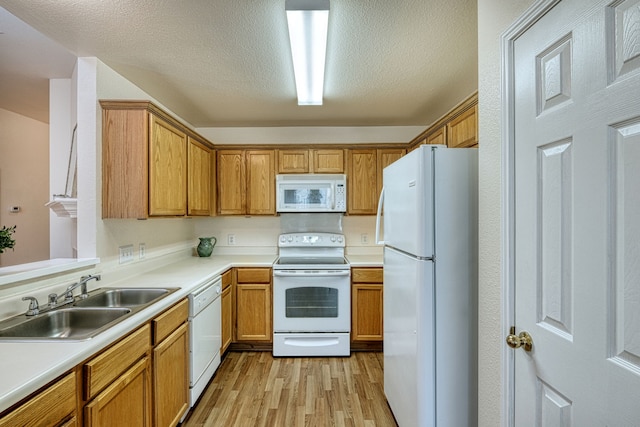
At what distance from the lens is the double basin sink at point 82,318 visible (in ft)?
4.18

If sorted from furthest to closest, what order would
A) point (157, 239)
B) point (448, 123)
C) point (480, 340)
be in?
1. point (157, 239)
2. point (448, 123)
3. point (480, 340)

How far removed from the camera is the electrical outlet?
7.13 ft

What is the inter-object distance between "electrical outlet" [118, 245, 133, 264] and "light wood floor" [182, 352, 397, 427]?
1.21 metres

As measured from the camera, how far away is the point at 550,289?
2.85ft

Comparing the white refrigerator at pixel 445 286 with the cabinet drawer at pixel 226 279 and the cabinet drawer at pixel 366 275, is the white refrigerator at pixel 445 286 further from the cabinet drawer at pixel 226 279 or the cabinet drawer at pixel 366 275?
the cabinet drawer at pixel 226 279

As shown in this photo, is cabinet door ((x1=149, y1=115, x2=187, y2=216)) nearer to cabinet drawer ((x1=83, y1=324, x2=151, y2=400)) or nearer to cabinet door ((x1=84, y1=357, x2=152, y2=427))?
cabinet drawer ((x1=83, y1=324, x2=151, y2=400))

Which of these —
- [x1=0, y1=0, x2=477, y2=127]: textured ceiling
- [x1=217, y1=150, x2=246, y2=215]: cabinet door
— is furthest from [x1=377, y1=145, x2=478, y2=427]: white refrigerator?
[x1=217, y1=150, x2=246, y2=215]: cabinet door

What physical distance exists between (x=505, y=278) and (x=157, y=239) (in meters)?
2.74

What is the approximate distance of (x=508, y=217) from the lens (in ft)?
3.44

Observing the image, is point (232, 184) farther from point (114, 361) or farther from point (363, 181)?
point (114, 361)

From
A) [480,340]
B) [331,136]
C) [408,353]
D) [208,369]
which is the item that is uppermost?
[331,136]

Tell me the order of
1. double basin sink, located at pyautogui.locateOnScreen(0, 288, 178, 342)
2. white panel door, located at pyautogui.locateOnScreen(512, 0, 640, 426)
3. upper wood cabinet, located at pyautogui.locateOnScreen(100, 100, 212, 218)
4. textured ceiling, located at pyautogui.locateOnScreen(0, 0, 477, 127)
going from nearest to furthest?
white panel door, located at pyautogui.locateOnScreen(512, 0, 640, 426) → double basin sink, located at pyautogui.locateOnScreen(0, 288, 178, 342) → textured ceiling, located at pyautogui.locateOnScreen(0, 0, 477, 127) → upper wood cabinet, located at pyautogui.locateOnScreen(100, 100, 212, 218)

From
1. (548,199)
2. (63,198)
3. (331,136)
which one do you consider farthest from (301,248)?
(548,199)

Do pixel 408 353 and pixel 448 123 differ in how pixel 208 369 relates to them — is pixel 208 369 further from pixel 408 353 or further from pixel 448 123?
pixel 448 123
